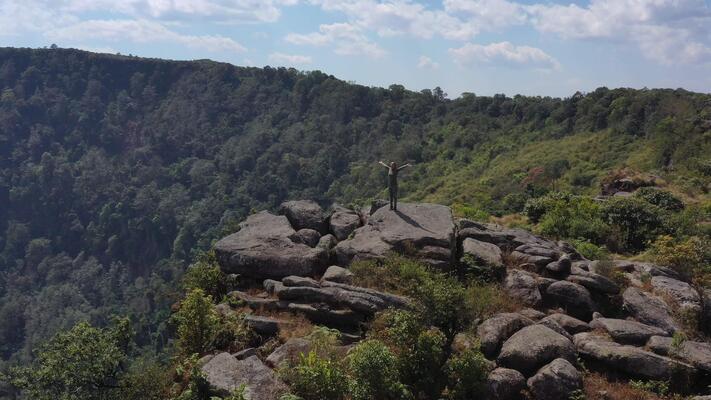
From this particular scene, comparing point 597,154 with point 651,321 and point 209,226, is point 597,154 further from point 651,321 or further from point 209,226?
point 209,226

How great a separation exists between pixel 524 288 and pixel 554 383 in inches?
135

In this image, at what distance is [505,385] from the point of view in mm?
9445

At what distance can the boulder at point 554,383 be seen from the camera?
9320 mm

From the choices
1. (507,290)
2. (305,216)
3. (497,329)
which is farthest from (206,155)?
(497,329)

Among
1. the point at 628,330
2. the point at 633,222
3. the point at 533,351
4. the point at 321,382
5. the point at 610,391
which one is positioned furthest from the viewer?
the point at 633,222

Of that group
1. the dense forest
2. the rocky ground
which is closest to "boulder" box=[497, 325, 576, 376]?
the rocky ground

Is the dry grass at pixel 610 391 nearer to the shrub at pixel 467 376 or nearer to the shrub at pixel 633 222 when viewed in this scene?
the shrub at pixel 467 376

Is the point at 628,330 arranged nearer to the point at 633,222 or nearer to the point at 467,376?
the point at 467,376

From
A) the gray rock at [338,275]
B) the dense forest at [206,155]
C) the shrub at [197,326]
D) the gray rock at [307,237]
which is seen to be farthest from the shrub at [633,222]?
the shrub at [197,326]

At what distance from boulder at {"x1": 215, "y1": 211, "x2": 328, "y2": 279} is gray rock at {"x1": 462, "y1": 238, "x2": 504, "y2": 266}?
11.1 feet

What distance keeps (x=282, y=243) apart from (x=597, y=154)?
4244cm

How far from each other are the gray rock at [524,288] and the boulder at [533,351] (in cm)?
200

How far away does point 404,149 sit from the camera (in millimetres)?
78500

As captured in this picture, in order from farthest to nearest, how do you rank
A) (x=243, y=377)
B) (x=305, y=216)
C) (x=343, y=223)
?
(x=305, y=216)
(x=343, y=223)
(x=243, y=377)
